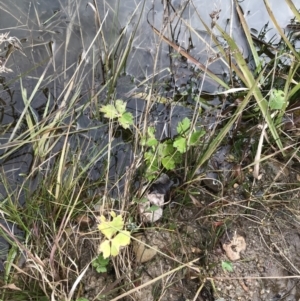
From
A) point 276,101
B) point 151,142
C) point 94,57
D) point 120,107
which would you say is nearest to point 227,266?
point 151,142

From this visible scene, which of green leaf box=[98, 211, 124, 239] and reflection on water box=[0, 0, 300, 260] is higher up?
reflection on water box=[0, 0, 300, 260]

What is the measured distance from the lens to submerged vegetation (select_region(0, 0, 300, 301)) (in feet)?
4.88

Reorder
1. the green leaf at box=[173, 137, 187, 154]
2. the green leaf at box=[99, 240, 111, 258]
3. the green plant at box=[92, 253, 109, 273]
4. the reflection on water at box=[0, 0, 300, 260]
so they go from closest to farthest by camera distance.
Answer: the green leaf at box=[99, 240, 111, 258] → the green plant at box=[92, 253, 109, 273] → the green leaf at box=[173, 137, 187, 154] → the reflection on water at box=[0, 0, 300, 260]

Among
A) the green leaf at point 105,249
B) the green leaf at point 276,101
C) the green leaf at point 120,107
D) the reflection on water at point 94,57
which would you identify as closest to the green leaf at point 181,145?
the reflection on water at point 94,57

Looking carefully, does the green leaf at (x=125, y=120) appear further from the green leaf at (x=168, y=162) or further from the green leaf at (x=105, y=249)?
the green leaf at (x=105, y=249)

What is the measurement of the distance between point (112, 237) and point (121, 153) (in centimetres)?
45

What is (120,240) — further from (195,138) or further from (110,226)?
(195,138)

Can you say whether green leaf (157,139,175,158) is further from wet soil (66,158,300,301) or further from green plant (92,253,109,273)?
green plant (92,253,109,273)

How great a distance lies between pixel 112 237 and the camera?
4.61 feet

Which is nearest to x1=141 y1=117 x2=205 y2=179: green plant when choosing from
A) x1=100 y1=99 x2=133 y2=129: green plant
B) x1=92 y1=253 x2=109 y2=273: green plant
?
x1=100 y1=99 x2=133 y2=129: green plant

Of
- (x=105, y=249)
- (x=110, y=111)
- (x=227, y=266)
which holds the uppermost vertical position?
(x=110, y=111)

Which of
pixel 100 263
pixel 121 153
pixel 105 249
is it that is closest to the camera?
pixel 105 249

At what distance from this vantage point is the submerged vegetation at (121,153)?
58.6 inches

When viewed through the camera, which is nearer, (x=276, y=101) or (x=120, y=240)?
(x=120, y=240)
